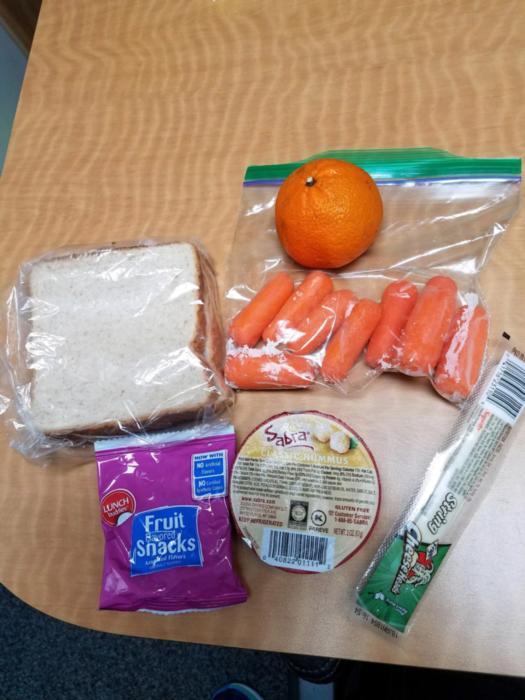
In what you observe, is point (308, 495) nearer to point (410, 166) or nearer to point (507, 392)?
point (507, 392)

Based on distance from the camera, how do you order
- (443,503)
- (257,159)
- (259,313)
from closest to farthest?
(443,503) → (259,313) → (257,159)

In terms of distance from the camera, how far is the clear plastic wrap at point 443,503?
0.56 metres

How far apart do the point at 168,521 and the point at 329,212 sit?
16.7 inches

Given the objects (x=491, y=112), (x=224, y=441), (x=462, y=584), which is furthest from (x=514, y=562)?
(x=491, y=112)

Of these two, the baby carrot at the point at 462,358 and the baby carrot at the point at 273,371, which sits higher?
the baby carrot at the point at 462,358

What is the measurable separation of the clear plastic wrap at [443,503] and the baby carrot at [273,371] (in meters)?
0.19

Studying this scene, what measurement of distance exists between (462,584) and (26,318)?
2.17 ft

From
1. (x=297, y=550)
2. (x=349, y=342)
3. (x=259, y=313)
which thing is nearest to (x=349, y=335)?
(x=349, y=342)

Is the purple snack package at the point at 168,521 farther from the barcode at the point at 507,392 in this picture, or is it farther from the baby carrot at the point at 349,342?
the barcode at the point at 507,392

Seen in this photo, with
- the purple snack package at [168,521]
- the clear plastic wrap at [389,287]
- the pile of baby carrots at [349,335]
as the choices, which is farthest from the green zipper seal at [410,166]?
the purple snack package at [168,521]

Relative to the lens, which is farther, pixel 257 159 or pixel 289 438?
pixel 257 159

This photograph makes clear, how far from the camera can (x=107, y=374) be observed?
26.7 inches

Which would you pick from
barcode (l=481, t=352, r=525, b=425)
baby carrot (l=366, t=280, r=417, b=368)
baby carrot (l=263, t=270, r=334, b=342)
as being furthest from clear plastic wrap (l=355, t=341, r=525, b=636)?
baby carrot (l=263, t=270, r=334, b=342)

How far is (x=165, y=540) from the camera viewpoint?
62cm
